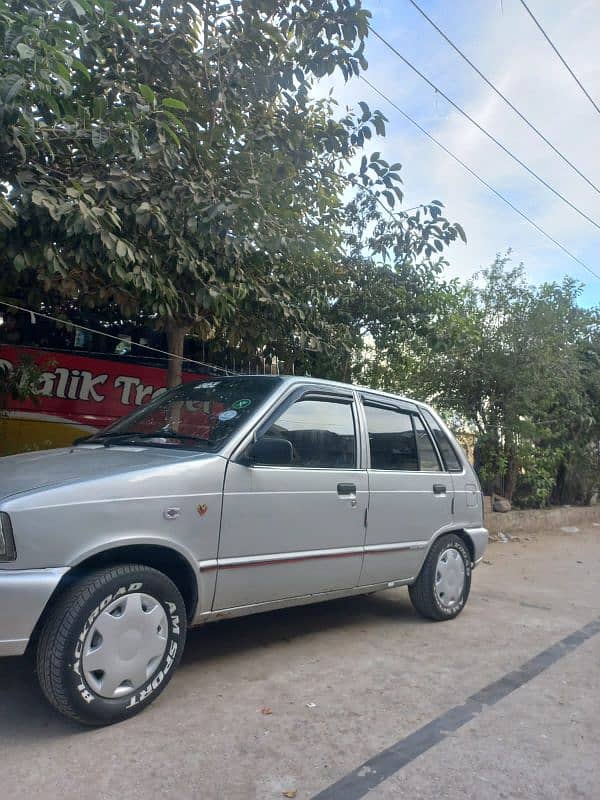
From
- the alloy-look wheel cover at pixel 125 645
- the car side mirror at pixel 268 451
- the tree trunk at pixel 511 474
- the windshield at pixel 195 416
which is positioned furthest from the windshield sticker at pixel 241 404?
the tree trunk at pixel 511 474

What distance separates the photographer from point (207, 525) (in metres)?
3.62

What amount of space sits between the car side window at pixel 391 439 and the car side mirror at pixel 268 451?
42.5 inches

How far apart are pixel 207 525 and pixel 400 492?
1.85 m

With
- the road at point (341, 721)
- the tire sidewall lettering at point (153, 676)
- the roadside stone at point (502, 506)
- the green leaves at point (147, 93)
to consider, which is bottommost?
the road at point (341, 721)

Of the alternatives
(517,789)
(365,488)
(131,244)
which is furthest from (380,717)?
(131,244)

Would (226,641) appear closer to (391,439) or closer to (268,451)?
(268,451)

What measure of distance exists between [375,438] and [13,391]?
4.63 meters

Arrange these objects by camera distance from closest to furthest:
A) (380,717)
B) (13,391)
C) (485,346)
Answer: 1. (380,717)
2. (13,391)
3. (485,346)

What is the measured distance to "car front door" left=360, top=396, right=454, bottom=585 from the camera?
188 inches

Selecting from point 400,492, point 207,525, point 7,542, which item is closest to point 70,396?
point 400,492

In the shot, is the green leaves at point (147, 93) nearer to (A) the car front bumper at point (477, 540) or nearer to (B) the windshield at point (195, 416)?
(B) the windshield at point (195, 416)

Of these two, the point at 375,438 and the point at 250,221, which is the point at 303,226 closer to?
the point at 250,221

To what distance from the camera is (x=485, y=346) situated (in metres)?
10.5

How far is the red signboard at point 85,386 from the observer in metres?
8.15
